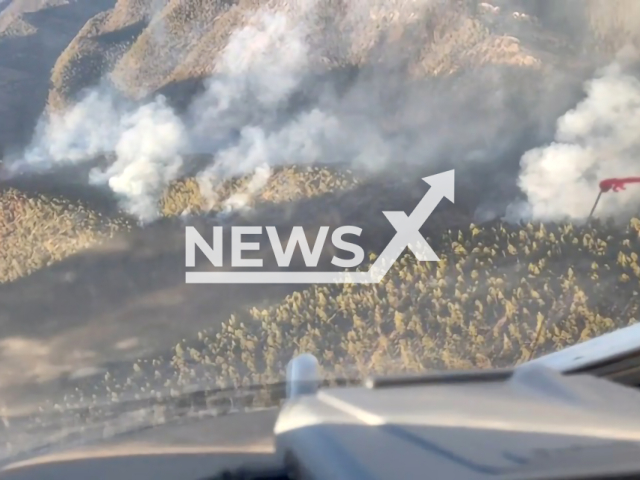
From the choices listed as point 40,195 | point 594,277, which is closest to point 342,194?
point 594,277

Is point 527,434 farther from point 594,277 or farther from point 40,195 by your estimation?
point 40,195

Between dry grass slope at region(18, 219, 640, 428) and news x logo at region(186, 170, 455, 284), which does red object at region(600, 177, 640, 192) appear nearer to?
dry grass slope at region(18, 219, 640, 428)

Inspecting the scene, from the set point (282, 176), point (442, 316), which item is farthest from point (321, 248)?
point (442, 316)

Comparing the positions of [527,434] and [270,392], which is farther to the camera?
[270,392]

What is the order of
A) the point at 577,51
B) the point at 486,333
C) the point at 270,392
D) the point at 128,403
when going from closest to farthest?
the point at 270,392
the point at 128,403
the point at 486,333
the point at 577,51

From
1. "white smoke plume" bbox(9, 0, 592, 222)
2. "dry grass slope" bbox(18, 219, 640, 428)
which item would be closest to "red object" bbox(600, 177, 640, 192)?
"dry grass slope" bbox(18, 219, 640, 428)

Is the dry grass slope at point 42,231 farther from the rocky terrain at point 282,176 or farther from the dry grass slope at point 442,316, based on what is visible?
the dry grass slope at point 442,316

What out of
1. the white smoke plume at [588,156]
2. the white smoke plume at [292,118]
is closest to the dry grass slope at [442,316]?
the white smoke plume at [588,156]
